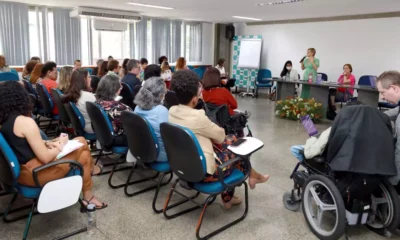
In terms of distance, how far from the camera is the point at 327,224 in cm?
255

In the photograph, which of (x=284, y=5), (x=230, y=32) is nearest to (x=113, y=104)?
(x=284, y=5)

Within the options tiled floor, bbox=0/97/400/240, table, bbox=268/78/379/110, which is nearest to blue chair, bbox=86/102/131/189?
tiled floor, bbox=0/97/400/240

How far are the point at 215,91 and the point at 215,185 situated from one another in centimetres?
160

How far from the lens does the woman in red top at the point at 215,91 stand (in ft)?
11.9

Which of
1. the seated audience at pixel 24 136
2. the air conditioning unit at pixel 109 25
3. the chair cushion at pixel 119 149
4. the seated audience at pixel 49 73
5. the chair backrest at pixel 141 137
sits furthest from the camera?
the air conditioning unit at pixel 109 25

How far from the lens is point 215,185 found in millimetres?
2260

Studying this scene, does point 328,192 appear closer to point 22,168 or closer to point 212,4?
point 22,168

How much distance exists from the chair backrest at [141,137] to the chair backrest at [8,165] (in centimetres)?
→ 85

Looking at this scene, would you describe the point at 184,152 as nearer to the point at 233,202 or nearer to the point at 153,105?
the point at 153,105

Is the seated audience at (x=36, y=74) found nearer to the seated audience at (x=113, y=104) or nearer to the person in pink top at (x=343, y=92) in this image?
the seated audience at (x=113, y=104)

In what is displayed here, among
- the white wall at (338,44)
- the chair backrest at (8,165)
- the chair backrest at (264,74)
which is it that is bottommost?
the chair backrest at (8,165)

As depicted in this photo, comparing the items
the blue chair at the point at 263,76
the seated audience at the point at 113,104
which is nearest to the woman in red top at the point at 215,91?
the seated audience at the point at 113,104

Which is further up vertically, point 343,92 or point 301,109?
point 343,92

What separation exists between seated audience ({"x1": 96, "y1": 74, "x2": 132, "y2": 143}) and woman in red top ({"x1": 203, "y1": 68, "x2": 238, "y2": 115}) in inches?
36.6
